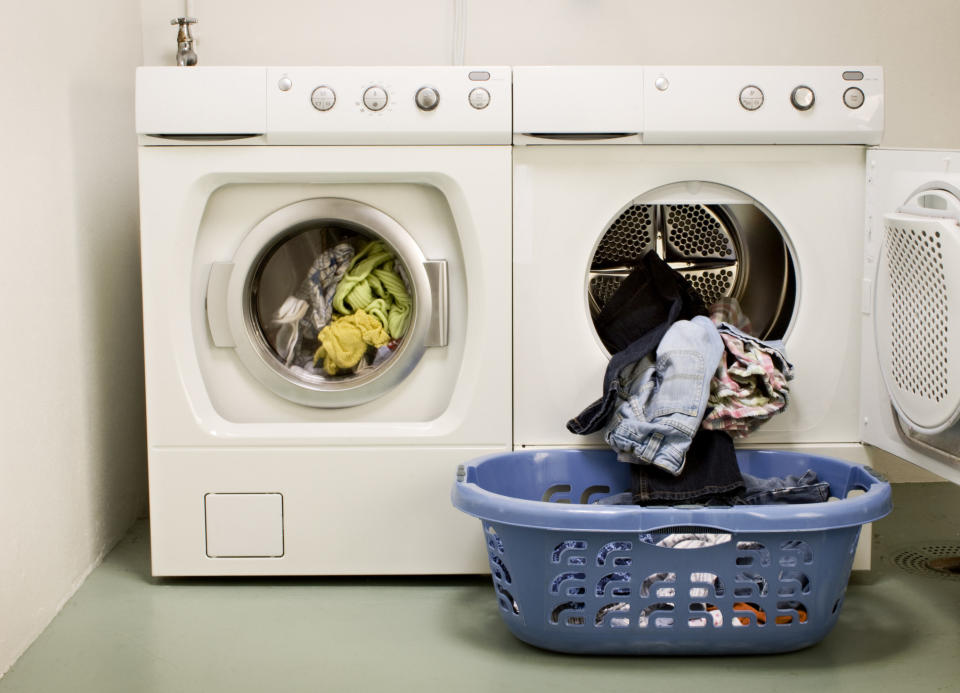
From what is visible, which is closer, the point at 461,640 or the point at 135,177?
the point at 461,640

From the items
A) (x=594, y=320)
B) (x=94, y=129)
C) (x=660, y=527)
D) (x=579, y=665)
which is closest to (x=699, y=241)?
(x=594, y=320)

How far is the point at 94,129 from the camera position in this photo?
182 centimetres

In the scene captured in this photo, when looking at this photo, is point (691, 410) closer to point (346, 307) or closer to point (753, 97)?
point (753, 97)

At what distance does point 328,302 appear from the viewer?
177 centimetres

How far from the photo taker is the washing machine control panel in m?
1.63

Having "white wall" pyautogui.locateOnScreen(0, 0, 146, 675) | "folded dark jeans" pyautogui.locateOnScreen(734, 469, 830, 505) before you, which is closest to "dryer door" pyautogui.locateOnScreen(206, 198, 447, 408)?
"white wall" pyautogui.locateOnScreen(0, 0, 146, 675)

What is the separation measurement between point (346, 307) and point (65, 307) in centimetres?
48

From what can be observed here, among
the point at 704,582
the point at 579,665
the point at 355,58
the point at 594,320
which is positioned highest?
the point at 355,58

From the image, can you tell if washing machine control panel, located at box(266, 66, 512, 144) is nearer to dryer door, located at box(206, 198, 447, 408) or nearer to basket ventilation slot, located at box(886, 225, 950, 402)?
dryer door, located at box(206, 198, 447, 408)

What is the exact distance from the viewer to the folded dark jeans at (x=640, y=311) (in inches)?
64.4

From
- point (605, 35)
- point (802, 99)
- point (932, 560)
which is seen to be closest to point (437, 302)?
point (802, 99)

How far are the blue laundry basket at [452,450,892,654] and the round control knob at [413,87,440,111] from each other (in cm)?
66

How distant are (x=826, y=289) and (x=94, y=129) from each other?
4.56 ft

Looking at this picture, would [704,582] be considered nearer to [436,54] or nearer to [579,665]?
[579,665]
